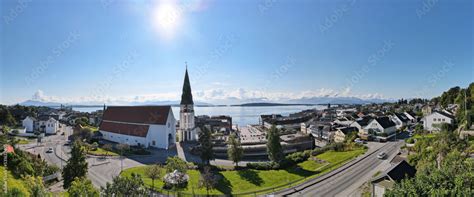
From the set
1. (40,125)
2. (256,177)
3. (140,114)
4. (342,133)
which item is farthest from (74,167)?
(40,125)

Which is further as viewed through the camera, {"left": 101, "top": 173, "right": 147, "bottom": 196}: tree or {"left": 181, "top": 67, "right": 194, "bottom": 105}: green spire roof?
{"left": 181, "top": 67, "right": 194, "bottom": 105}: green spire roof

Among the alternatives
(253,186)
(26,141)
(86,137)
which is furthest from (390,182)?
(26,141)

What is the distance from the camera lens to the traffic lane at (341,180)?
22406 mm

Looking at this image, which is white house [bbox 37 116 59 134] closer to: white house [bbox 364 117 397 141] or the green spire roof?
the green spire roof

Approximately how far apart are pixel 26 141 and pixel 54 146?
9257mm

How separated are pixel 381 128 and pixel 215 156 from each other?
31.8m

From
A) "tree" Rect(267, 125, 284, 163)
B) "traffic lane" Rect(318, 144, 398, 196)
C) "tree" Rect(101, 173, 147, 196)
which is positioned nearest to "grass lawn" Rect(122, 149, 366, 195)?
"tree" Rect(267, 125, 284, 163)

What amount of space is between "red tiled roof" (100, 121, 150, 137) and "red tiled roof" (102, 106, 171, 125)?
2.96 ft

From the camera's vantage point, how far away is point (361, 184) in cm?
2348

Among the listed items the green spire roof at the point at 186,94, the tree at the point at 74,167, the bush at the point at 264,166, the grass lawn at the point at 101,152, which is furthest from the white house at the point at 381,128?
the tree at the point at 74,167

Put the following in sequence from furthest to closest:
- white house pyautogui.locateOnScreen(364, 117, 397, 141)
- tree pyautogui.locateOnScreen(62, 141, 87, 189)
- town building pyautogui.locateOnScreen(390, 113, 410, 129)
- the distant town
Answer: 1. town building pyautogui.locateOnScreen(390, 113, 410, 129)
2. white house pyautogui.locateOnScreen(364, 117, 397, 141)
3. the distant town
4. tree pyautogui.locateOnScreen(62, 141, 87, 189)

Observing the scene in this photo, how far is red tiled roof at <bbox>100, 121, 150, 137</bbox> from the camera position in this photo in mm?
42594

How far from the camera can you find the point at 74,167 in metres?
19.8

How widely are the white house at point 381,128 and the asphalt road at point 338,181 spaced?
16.8 m
